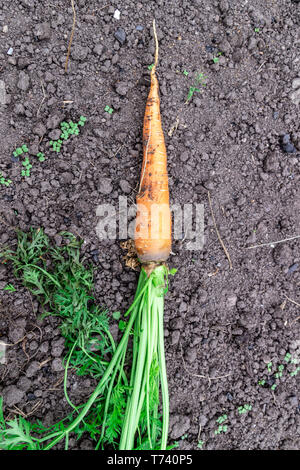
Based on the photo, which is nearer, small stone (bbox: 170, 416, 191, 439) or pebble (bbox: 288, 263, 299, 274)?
small stone (bbox: 170, 416, 191, 439)

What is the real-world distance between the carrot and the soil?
104mm

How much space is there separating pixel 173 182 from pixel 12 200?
A: 1001 millimetres

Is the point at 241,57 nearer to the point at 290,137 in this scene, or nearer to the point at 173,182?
the point at 290,137

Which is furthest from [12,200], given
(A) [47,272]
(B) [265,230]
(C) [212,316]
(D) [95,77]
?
(B) [265,230]

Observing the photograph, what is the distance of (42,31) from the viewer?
7.16 ft

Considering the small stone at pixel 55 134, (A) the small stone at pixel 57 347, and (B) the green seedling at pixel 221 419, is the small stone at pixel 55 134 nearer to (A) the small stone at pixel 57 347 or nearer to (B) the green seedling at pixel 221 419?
(A) the small stone at pixel 57 347

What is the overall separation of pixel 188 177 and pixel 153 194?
0.96 feet

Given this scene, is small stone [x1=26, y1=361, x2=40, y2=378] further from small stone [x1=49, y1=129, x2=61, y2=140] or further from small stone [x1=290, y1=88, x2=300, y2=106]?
small stone [x1=290, y1=88, x2=300, y2=106]

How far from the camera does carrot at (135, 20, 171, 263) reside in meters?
2.13

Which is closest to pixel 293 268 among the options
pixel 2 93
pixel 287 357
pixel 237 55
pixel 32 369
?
pixel 287 357

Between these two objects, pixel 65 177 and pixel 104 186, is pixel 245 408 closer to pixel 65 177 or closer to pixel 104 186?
pixel 104 186

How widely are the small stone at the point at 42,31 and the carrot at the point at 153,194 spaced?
2.16ft

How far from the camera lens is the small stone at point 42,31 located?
7.16 feet

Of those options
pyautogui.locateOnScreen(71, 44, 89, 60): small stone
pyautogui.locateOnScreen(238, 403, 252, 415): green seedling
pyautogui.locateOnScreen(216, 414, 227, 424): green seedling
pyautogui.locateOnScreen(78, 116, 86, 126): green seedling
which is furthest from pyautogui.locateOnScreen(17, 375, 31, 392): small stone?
pyautogui.locateOnScreen(71, 44, 89, 60): small stone
